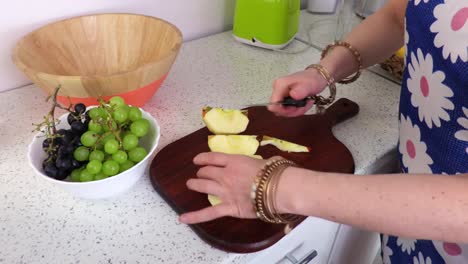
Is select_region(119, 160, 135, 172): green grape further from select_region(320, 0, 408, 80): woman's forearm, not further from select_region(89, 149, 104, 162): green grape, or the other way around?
select_region(320, 0, 408, 80): woman's forearm

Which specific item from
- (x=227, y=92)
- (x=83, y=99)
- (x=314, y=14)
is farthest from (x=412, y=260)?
(x=314, y=14)

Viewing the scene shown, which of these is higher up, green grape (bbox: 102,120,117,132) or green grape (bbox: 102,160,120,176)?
green grape (bbox: 102,120,117,132)

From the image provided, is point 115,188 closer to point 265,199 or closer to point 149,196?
point 149,196

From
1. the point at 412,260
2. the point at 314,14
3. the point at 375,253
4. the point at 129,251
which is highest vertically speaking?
the point at 314,14

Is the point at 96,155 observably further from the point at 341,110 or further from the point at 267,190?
the point at 341,110

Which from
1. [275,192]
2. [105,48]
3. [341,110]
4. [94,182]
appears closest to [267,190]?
[275,192]

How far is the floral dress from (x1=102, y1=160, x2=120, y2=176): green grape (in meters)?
0.47

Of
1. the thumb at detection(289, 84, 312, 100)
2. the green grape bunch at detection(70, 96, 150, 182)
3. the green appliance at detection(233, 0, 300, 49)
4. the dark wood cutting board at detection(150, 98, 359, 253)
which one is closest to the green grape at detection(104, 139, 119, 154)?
the green grape bunch at detection(70, 96, 150, 182)

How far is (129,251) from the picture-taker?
1.68 feet

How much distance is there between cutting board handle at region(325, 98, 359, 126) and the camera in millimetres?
757

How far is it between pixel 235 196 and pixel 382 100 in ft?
1.62

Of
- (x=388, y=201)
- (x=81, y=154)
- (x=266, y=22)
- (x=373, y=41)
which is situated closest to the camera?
(x=388, y=201)

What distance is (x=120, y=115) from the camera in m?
0.57

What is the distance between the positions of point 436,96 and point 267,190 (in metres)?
0.29
